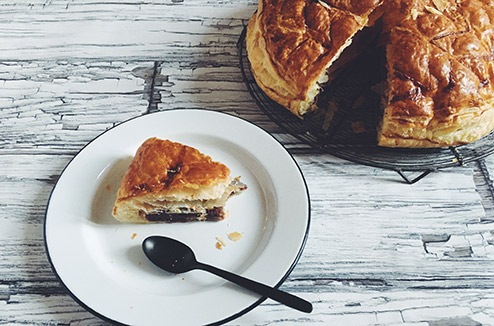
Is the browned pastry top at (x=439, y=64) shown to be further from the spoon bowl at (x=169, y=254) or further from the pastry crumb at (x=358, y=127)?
the spoon bowl at (x=169, y=254)

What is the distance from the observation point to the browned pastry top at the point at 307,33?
230cm

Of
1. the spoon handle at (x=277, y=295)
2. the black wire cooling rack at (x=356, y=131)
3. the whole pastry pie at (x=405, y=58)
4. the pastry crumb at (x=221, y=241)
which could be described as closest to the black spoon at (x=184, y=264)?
the spoon handle at (x=277, y=295)

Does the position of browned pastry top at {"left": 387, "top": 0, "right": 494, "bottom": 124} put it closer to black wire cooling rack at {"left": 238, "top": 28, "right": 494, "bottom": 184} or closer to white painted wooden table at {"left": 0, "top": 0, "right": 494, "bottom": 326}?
black wire cooling rack at {"left": 238, "top": 28, "right": 494, "bottom": 184}

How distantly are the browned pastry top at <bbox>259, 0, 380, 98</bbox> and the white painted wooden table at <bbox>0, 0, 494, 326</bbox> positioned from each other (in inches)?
14.4

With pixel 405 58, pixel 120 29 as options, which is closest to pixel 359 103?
pixel 405 58

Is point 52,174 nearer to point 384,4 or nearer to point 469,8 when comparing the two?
point 384,4

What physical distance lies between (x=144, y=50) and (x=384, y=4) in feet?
4.74

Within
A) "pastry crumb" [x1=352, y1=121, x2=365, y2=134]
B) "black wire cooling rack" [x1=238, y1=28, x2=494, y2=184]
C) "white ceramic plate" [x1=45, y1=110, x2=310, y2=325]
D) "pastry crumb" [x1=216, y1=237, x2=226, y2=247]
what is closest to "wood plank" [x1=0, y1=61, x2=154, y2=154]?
"white ceramic plate" [x1=45, y1=110, x2=310, y2=325]

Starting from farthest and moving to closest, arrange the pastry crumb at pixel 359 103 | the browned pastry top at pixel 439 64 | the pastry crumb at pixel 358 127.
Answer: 1. the pastry crumb at pixel 359 103
2. the pastry crumb at pixel 358 127
3. the browned pastry top at pixel 439 64

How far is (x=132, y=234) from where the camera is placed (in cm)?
204

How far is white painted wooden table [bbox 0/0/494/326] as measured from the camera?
6.26 feet

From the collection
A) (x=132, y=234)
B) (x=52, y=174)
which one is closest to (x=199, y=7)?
(x=52, y=174)

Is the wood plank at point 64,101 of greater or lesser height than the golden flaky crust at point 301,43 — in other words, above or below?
below

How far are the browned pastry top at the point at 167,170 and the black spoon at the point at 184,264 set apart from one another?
22cm
